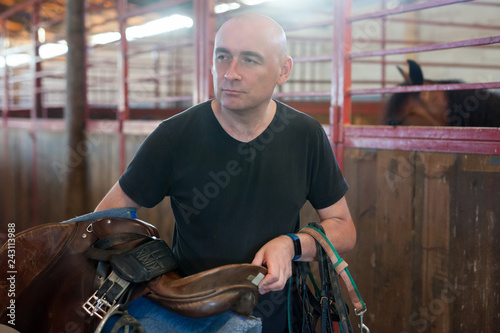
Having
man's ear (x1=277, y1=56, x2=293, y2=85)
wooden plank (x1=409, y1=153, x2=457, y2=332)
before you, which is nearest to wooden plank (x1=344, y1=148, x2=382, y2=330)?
wooden plank (x1=409, y1=153, x2=457, y2=332)

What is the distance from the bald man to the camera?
4.30ft

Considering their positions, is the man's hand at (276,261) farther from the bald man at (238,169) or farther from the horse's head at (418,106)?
the horse's head at (418,106)

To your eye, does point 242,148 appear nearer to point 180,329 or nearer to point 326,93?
point 180,329

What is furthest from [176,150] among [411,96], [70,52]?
[70,52]

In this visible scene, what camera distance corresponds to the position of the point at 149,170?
1.36m

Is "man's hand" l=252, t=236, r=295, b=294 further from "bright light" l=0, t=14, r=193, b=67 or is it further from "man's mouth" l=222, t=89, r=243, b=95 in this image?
"bright light" l=0, t=14, r=193, b=67

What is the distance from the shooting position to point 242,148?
4.46ft

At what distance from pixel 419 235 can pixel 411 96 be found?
124 centimetres

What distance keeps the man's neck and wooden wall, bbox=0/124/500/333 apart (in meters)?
0.89

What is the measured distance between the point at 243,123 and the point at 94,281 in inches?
23.7

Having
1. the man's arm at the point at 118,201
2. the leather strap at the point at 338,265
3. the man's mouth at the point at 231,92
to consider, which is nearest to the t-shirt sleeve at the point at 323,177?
the leather strap at the point at 338,265

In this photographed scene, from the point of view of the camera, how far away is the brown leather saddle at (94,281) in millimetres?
1021

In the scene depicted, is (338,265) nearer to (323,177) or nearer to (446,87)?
(323,177)

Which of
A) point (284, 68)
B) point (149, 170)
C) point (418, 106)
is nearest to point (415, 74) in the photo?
point (418, 106)
